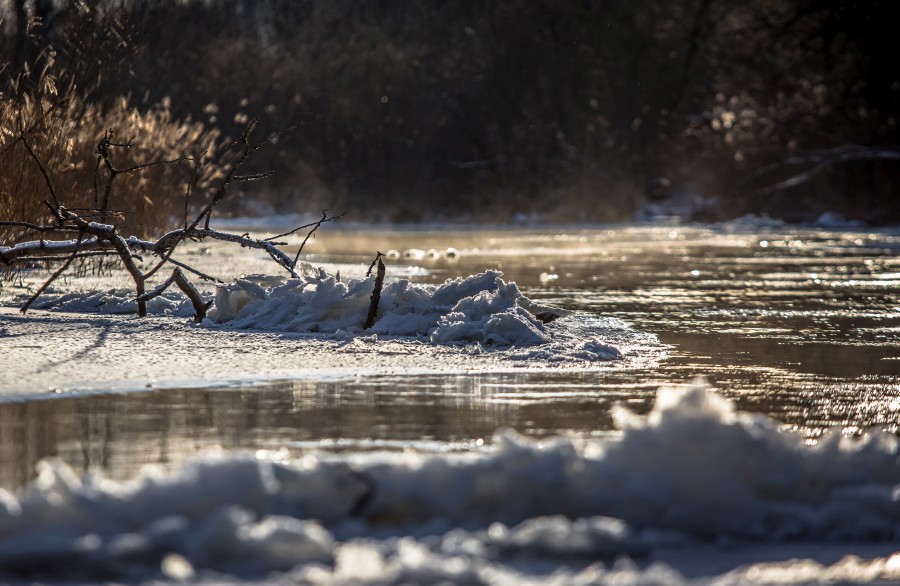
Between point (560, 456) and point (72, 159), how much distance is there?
446 inches

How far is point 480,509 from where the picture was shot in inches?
174

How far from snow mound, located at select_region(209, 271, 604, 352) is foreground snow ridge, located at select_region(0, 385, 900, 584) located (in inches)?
181

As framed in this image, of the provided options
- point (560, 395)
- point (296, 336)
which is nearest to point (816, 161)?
point (296, 336)

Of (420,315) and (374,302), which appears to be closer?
(420,315)

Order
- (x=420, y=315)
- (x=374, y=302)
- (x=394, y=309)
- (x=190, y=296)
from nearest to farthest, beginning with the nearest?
(x=420, y=315) < (x=374, y=302) < (x=394, y=309) < (x=190, y=296)

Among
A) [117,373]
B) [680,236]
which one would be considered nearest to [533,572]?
[117,373]

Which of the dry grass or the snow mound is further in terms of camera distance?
the dry grass

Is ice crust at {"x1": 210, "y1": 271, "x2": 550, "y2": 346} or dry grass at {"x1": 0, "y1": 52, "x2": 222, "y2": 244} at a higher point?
dry grass at {"x1": 0, "y1": 52, "x2": 222, "y2": 244}

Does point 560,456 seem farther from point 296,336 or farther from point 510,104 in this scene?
point 510,104

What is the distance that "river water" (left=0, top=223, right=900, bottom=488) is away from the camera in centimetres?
573

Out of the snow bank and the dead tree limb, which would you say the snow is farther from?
the dead tree limb

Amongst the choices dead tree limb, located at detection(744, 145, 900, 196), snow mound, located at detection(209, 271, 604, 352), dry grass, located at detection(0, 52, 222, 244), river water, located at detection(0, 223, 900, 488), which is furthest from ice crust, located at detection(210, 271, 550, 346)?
dead tree limb, located at detection(744, 145, 900, 196)

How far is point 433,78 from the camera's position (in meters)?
45.8

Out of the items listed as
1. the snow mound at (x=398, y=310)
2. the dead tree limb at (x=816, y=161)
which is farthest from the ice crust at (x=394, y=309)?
the dead tree limb at (x=816, y=161)
